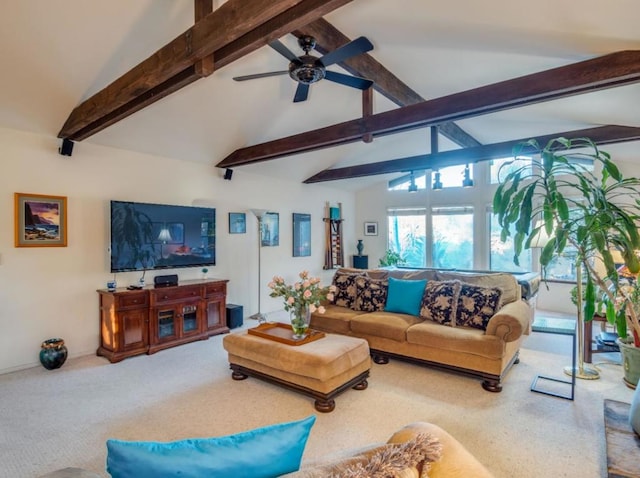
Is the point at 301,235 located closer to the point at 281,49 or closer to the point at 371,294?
the point at 371,294

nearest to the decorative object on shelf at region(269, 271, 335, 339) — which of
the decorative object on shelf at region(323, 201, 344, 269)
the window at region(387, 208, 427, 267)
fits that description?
the decorative object on shelf at region(323, 201, 344, 269)

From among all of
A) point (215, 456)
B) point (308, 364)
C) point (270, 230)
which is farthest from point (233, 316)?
point (215, 456)

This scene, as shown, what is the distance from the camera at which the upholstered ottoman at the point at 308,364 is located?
9.32 feet

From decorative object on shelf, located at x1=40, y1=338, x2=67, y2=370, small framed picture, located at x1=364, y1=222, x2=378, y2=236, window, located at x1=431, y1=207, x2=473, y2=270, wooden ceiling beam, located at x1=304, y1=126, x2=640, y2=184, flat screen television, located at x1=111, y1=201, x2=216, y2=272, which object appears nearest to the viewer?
decorative object on shelf, located at x1=40, y1=338, x2=67, y2=370

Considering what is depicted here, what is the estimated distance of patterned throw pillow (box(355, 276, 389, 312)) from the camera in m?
4.36

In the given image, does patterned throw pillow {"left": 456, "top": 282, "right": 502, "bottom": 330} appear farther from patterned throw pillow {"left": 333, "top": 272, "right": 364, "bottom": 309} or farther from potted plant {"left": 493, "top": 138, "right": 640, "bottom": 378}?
patterned throw pillow {"left": 333, "top": 272, "right": 364, "bottom": 309}

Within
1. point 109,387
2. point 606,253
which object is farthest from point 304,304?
point 606,253

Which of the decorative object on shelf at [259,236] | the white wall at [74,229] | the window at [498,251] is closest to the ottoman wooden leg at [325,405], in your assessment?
the decorative object on shelf at [259,236]

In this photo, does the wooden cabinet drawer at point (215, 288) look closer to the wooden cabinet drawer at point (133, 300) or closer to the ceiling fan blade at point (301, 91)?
the wooden cabinet drawer at point (133, 300)

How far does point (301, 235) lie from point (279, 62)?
3.86 m

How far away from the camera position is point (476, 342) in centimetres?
327

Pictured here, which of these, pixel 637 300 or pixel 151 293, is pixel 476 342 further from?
pixel 151 293

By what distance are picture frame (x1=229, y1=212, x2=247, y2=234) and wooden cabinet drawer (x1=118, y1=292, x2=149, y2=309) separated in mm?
1924

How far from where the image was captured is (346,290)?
4617 millimetres
